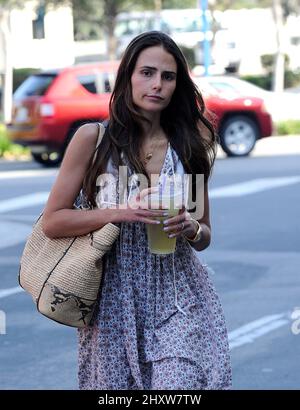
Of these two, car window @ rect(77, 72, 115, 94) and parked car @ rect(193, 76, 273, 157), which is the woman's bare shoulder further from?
parked car @ rect(193, 76, 273, 157)

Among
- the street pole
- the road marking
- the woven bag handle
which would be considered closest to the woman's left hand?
the woven bag handle

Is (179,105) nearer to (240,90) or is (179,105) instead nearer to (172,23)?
(240,90)

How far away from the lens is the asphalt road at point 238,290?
645cm

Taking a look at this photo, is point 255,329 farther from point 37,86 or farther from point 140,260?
point 37,86

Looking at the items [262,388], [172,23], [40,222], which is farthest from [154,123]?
[172,23]

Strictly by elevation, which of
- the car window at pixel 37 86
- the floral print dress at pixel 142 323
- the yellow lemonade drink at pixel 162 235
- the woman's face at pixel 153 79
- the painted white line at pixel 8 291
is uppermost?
the woman's face at pixel 153 79

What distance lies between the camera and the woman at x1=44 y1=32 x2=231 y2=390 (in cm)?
360

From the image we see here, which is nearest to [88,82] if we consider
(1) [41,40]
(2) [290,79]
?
(2) [290,79]

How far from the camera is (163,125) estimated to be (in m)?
3.78

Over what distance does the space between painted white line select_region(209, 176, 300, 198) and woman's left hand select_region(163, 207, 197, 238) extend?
34.1ft

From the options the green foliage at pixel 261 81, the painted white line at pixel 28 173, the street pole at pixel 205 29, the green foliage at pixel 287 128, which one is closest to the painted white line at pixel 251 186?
the painted white line at pixel 28 173

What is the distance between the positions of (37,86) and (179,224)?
49.3ft

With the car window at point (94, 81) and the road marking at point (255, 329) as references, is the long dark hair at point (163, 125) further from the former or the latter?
the car window at point (94, 81)

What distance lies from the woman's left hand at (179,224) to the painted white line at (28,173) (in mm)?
13359
